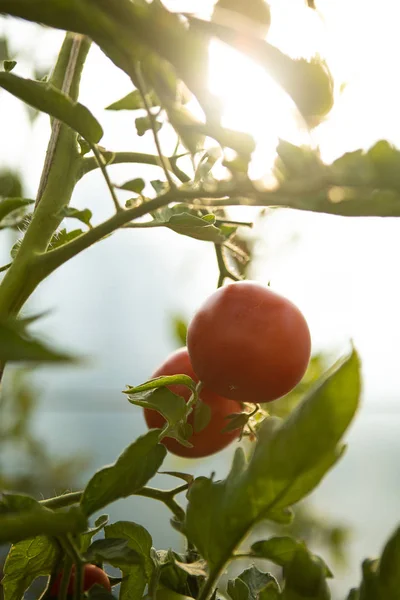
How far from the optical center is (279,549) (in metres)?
0.31

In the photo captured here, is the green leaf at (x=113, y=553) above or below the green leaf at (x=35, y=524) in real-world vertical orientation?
below

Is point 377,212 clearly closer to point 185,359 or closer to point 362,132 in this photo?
point 362,132

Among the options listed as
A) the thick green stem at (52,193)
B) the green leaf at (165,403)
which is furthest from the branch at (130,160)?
the green leaf at (165,403)

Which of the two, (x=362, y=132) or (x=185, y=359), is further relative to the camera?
(x=185, y=359)

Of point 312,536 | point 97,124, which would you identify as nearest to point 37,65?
point 97,124

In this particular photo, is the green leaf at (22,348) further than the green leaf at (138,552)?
No

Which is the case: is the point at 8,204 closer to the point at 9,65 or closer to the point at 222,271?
the point at 9,65

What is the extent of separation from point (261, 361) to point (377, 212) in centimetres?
21

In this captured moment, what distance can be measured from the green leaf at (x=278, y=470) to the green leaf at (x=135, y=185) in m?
0.15

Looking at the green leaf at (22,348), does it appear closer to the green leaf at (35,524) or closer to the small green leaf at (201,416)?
the green leaf at (35,524)

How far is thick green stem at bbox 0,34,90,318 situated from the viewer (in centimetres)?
33

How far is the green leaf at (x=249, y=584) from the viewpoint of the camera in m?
0.38

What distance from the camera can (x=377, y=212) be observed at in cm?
24

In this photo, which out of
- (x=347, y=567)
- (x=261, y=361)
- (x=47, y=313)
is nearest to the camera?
(x=47, y=313)
